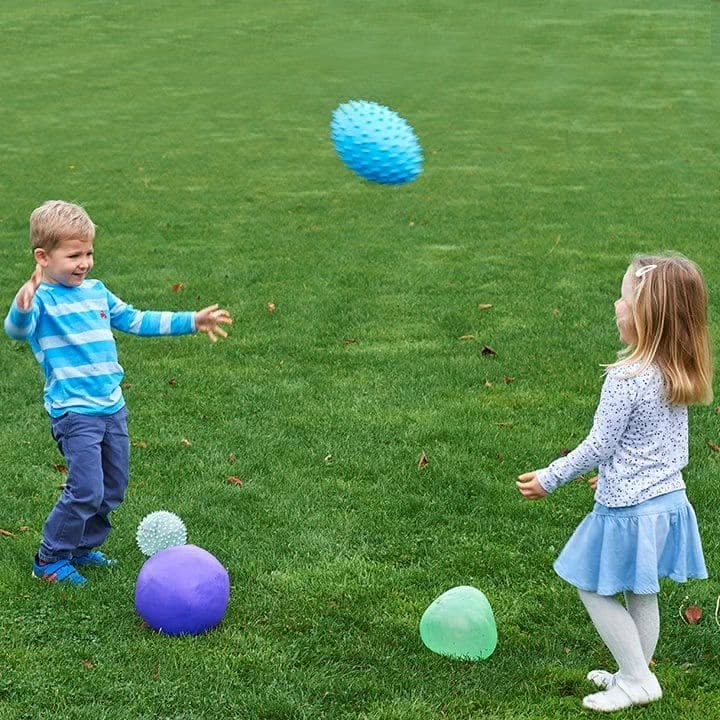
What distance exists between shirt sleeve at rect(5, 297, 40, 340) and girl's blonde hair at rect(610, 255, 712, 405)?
2352 millimetres

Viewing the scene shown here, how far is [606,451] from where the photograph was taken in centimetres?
388

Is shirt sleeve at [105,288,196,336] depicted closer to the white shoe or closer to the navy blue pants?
the navy blue pants

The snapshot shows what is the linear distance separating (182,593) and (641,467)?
176cm

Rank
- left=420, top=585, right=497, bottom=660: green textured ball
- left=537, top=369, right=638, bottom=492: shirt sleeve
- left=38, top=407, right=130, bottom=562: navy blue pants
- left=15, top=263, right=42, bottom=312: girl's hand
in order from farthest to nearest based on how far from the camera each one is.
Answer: left=38, top=407, right=130, bottom=562: navy blue pants
left=15, top=263, right=42, bottom=312: girl's hand
left=420, top=585, right=497, bottom=660: green textured ball
left=537, top=369, right=638, bottom=492: shirt sleeve

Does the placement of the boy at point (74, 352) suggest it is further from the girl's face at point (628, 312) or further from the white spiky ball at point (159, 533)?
the girl's face at point (628, 312)

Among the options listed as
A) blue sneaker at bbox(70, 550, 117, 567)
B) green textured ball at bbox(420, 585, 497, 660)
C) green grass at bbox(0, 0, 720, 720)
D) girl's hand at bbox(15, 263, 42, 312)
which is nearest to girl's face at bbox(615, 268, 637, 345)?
green textured ball at bbox(420, 585, 497, 660)

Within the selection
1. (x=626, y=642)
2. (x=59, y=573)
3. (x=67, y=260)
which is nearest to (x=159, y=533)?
(x=59, y=573)

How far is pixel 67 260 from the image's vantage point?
4758 millimetres

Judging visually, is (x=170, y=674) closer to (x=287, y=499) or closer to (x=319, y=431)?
(x=287, y=499)

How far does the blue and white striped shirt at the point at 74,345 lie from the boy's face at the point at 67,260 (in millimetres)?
64

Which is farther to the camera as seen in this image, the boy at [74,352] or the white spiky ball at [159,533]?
the white spiky ball at [159,533]

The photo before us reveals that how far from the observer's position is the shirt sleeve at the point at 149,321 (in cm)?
500

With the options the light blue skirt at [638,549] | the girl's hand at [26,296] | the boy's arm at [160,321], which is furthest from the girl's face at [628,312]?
the girl's hand at [26,296]

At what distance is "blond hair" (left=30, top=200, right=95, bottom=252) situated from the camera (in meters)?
4.71
